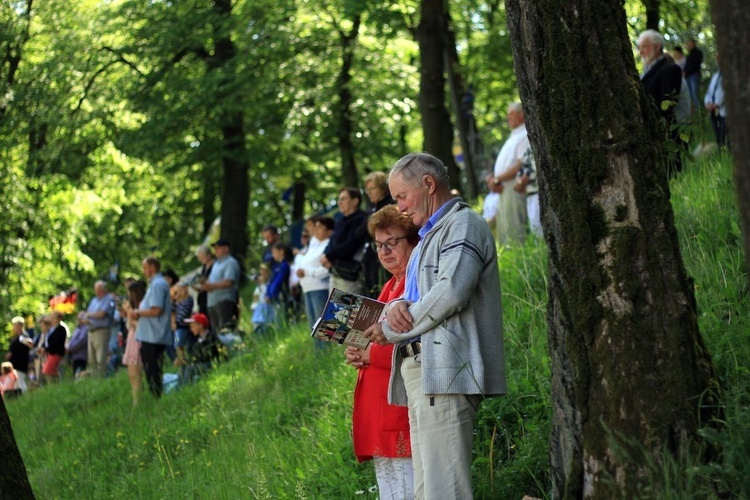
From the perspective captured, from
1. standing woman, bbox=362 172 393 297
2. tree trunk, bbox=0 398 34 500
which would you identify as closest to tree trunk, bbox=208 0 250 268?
standing woman, bbox=362 172 393 297

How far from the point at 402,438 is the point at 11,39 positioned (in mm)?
24111

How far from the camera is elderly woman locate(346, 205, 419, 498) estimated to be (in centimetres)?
575

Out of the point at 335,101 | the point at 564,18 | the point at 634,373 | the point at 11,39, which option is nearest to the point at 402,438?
the point at 634,373

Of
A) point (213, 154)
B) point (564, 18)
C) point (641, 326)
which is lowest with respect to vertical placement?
point (641, 326)

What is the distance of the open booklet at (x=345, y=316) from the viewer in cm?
543

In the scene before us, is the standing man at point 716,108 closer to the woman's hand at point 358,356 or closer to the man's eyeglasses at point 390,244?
the man's eyeglasses at point 390,244

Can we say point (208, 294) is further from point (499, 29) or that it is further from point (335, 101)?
point (499, 29)

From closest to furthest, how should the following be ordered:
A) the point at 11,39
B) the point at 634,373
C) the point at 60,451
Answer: the point at 634,373 → the point at 60,451 → the point at 11,39

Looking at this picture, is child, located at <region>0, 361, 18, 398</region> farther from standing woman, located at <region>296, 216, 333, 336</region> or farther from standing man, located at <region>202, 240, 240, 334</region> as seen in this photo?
standing woman, located at <region>296, 216, 333, 336</region>

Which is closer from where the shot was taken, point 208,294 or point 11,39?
point 208,294

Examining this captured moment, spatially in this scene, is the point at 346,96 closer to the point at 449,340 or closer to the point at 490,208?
the point at 490,208

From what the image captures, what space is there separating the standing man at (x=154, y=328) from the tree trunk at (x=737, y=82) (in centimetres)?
1077

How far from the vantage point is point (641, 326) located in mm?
4215

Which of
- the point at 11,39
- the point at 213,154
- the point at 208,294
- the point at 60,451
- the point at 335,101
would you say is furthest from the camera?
the point at 11,39
